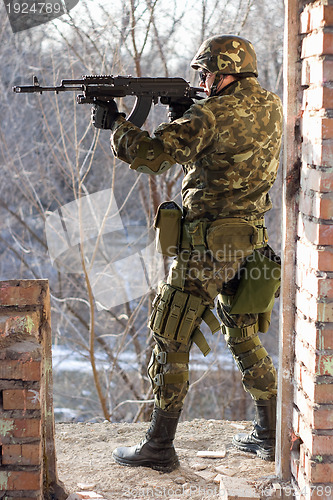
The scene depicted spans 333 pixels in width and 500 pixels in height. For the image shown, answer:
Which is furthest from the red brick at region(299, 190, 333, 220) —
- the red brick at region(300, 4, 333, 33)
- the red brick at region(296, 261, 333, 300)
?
the red brick at region(300, 4, 333, 33)

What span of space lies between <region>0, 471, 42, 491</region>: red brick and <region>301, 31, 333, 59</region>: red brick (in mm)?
2115

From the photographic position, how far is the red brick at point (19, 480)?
2.70 m

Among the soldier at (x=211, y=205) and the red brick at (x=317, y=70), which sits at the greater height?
the red brick at (x=317, y=70)

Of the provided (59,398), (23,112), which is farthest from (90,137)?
(59,398)

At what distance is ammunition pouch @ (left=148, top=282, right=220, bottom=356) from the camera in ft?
10.5

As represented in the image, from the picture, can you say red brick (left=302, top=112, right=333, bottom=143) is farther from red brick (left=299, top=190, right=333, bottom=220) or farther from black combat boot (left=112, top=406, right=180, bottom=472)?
black combat boot (left=112, top=406, right=180, bottom=472)

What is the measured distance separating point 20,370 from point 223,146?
1.42 meters

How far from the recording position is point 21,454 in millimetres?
2689

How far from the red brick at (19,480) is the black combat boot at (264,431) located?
4.54ft

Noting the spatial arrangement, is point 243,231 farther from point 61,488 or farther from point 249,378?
point 61,488

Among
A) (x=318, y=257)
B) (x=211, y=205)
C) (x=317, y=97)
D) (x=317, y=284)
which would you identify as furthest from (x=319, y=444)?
(x=317, y=97)

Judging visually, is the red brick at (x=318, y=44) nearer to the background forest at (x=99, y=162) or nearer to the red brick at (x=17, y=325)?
the red brick at (x=17, y=325)

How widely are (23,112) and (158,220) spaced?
7144mm

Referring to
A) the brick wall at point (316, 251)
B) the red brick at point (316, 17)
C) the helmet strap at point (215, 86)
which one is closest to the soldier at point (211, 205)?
the helmet strap at point (215, 86)
